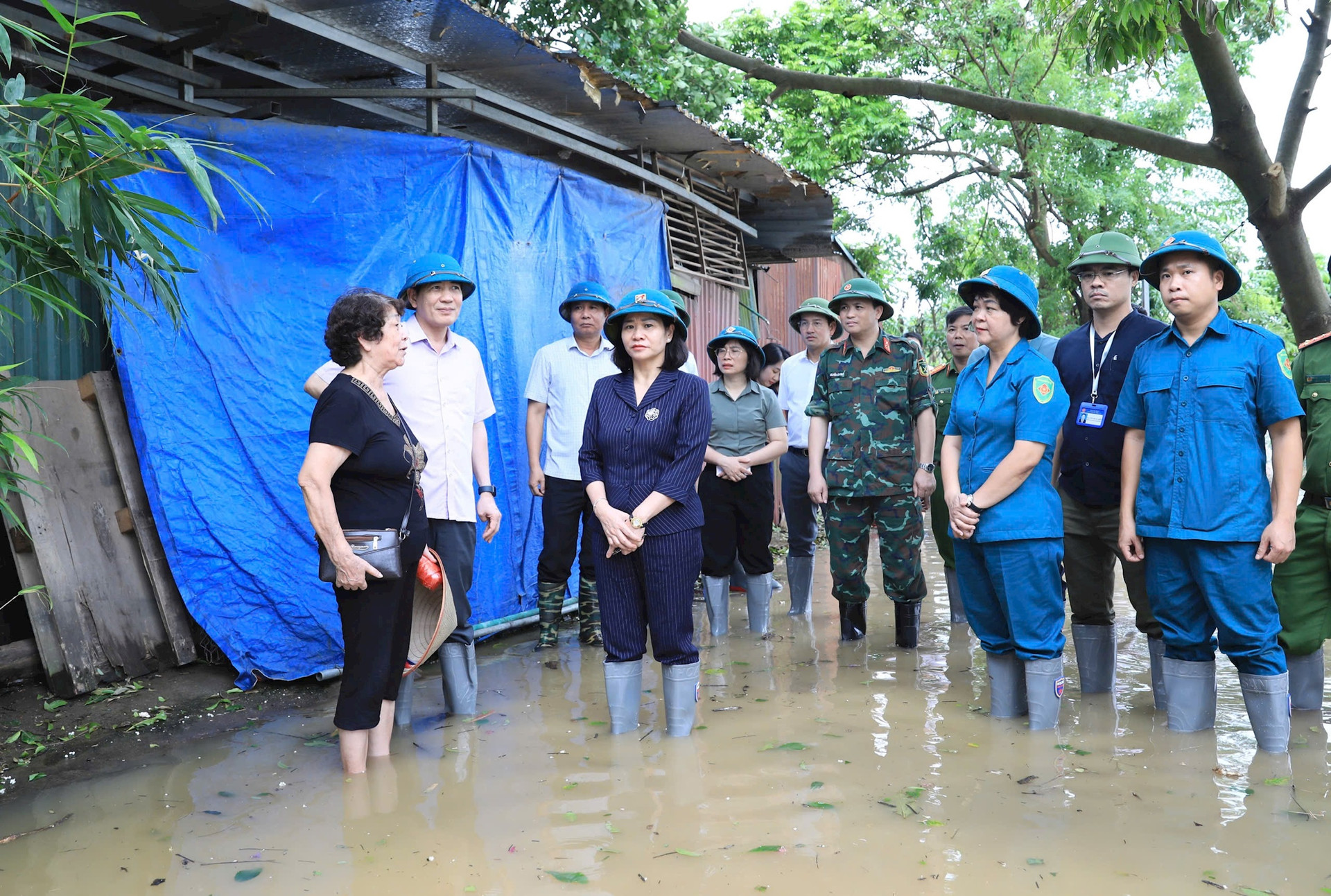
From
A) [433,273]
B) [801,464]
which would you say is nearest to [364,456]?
[433,273]

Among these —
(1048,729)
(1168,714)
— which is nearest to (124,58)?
(1048,729)

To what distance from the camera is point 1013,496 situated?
4.12 meters

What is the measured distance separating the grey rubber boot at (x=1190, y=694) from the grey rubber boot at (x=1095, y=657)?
1.77 feet

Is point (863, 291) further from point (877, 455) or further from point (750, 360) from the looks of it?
point (750, 360)

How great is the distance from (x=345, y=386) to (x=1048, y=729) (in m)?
3.09

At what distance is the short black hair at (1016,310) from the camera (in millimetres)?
4180

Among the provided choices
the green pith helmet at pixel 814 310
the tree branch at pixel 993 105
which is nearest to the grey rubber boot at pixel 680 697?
the tree branch at pixel 993 105

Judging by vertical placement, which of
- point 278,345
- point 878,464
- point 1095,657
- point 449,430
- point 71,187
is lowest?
point 1095,657

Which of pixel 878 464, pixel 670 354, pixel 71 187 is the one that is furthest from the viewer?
pixel 878 464

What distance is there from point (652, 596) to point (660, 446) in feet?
1.97

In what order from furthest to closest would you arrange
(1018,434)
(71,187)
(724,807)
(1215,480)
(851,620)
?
(851,620) < (1018,434) < (1215,480) < (724,807) < (71,187)

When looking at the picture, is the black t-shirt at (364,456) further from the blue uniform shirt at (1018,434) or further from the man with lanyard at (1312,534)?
the man with lanyard at (1312,534)

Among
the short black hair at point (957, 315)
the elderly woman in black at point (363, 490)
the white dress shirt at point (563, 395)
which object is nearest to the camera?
the elderly woman in black at point (363, 490)

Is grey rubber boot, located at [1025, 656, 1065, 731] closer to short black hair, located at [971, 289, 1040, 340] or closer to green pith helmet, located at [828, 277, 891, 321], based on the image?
short black hair, located at [971, 289, 1040, 340]
